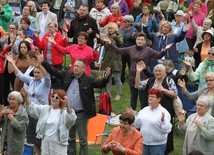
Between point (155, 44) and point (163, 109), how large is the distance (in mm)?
4562

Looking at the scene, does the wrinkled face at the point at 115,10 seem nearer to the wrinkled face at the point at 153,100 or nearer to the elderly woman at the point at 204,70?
the elderly woman at the point at 204,70

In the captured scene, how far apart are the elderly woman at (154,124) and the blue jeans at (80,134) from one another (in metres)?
1.17

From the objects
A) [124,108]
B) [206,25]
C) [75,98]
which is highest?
[206,25]

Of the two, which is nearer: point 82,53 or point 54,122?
point 54,122

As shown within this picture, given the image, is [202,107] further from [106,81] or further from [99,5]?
[99,5]

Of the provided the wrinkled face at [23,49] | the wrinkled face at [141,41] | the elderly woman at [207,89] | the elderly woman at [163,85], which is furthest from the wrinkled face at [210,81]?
the wrinkled face at [23,49]

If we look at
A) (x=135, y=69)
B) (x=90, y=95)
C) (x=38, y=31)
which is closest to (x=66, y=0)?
(x=38, y=31)

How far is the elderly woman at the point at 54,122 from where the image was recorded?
12491mm

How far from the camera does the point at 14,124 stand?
41.0ft

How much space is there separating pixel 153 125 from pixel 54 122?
5.18ft

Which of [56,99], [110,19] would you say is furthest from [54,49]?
[56,99]

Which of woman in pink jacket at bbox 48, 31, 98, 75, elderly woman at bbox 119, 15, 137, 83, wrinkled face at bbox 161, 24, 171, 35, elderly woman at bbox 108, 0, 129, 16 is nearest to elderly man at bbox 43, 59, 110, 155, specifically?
woman in pink jacket at bbox 48, 31, 98, 75

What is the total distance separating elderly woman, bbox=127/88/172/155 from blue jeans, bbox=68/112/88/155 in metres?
1.17

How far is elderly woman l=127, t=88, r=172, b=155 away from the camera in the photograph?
12.7m
